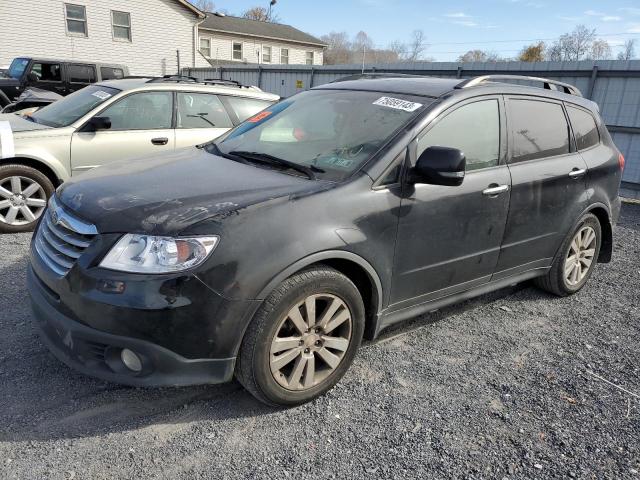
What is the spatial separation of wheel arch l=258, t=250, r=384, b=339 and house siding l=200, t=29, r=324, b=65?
1211 inches

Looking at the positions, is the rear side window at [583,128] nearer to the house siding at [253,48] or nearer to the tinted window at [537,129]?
the tinted window at [537,129]

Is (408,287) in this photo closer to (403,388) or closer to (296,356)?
(403,388)

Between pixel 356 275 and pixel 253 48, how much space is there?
114ft

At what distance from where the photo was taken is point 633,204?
891cm

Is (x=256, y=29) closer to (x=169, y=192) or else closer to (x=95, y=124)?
(x=95, y=124)

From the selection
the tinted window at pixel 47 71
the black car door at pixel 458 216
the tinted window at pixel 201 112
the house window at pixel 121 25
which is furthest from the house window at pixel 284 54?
the black car door at pixel 458 216

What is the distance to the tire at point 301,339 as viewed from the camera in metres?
2.56

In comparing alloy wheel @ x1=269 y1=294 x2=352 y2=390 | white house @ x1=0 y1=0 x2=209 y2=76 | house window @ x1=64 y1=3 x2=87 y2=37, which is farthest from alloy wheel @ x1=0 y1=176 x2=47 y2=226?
house window @ x1=64 y1=3 x2=87 y2=37

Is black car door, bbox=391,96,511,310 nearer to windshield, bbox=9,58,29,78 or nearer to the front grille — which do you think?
the front grille

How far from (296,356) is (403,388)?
2.47 feet

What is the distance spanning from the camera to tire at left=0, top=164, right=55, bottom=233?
5410 mm

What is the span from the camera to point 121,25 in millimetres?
22531

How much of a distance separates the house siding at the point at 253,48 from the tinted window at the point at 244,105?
1035 inches

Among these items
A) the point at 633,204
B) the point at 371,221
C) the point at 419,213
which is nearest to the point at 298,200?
the point at 371,221
